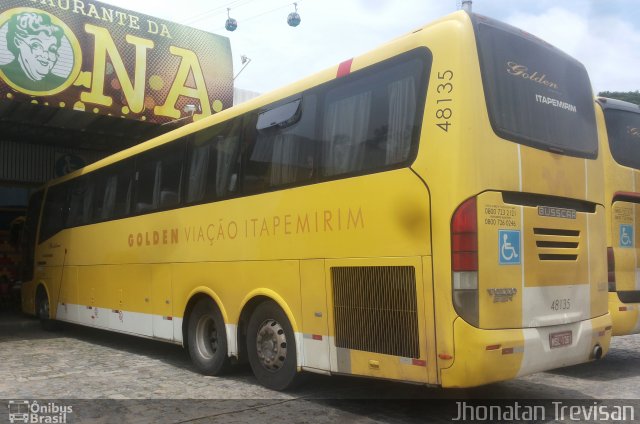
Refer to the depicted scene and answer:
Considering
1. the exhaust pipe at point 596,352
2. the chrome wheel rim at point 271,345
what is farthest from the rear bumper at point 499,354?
the chrome wheel rim at point 271,345

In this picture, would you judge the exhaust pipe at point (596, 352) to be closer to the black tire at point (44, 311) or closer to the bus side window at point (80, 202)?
the bus side window at point (80, 202)

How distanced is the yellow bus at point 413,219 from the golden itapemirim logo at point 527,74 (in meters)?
0.02

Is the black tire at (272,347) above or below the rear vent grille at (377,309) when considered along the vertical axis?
below

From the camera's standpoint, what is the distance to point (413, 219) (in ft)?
15.4

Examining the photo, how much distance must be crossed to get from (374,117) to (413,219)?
3.49 feet

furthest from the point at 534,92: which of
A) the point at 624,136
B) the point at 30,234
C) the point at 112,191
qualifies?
the point at 30,234

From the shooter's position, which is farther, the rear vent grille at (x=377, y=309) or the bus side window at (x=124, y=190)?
the bus side window at (x=124, y=190)

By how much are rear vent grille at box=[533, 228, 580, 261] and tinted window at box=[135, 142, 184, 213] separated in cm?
480

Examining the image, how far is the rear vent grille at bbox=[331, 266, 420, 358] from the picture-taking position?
15.4ft

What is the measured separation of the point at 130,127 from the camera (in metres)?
13.1

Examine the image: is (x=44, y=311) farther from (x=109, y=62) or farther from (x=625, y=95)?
(x=625, y=95)

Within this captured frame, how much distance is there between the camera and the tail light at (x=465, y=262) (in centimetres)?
439

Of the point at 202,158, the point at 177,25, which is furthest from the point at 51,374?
the point at 177,25

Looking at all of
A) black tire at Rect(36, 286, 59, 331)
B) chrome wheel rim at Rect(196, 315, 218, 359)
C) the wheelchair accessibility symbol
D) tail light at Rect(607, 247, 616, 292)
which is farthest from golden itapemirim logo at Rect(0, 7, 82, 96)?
tail light at Rect(607, 247, 616, 292)
